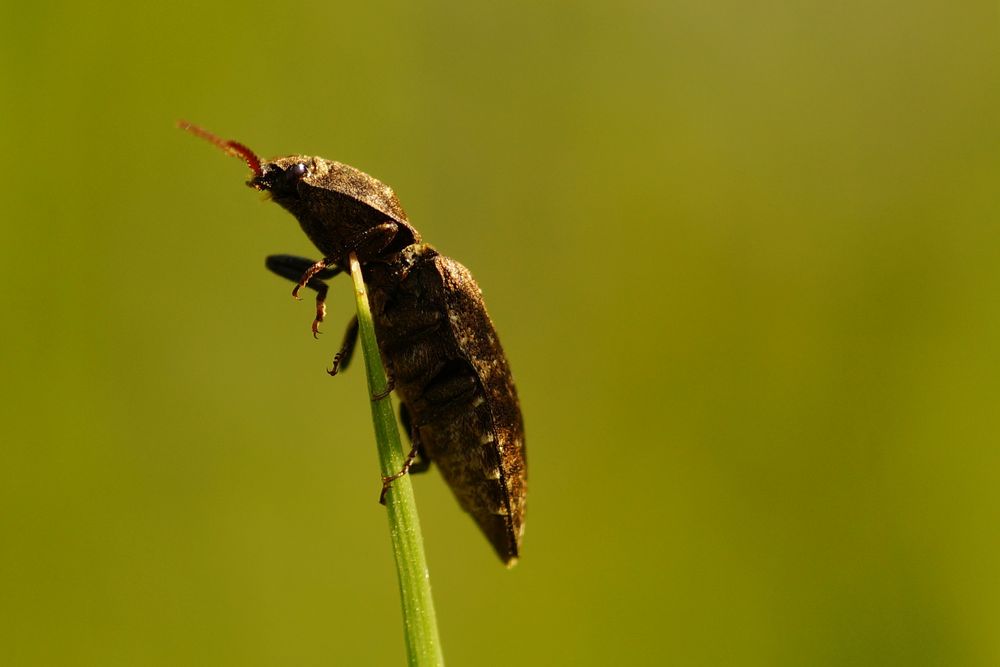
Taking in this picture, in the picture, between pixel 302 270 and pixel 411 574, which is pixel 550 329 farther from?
pixel 411 574

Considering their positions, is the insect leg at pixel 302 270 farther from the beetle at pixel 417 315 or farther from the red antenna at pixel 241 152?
the red antenna at pixel 241 152

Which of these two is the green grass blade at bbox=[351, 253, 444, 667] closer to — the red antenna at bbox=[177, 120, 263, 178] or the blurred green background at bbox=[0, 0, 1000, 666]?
the red antenna at bbox=[177, 120, 263, 178]

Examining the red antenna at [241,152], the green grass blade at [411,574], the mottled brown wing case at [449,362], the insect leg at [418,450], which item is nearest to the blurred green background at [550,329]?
Result: the insect leg at [418,450]

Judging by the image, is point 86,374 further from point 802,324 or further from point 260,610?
point 802,324

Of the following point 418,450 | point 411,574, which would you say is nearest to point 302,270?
point 418,450

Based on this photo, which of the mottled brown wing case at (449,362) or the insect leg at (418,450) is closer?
the mottled brown wing case at (449,362)

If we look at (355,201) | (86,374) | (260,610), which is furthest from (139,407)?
(355,201)
